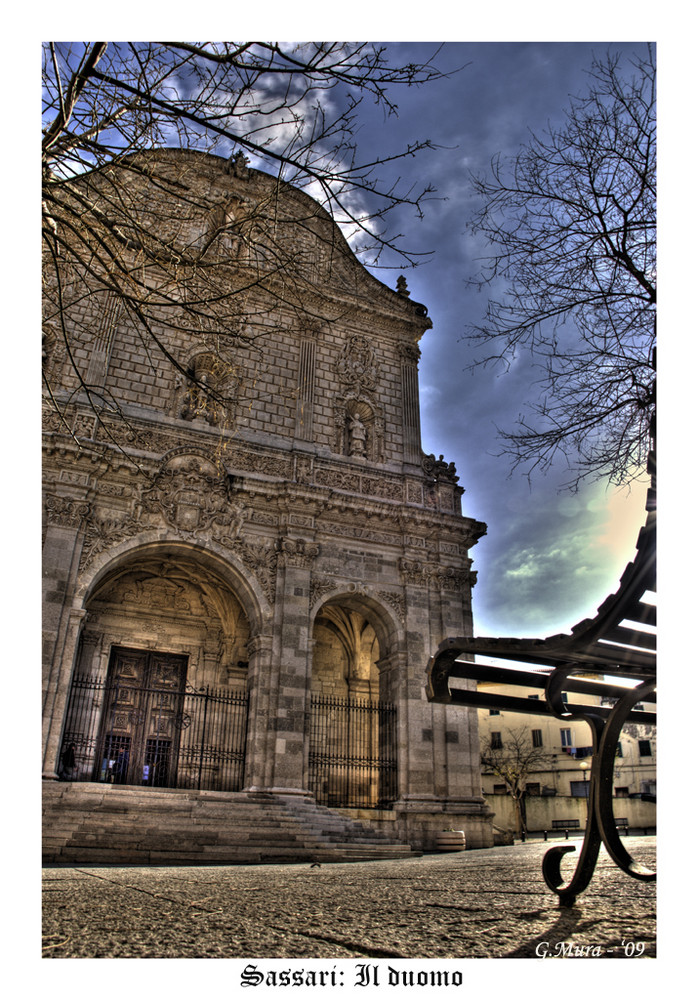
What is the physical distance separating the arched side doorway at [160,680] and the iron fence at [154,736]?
22 millimetres

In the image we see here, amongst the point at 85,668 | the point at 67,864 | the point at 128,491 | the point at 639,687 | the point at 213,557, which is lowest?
the point at 67,864

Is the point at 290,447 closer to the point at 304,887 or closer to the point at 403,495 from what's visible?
the point at 403,495

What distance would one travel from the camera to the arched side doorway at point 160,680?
14241 millimetres

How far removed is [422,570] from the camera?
15.8 metres

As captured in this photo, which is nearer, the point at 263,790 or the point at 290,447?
the point at 263,790

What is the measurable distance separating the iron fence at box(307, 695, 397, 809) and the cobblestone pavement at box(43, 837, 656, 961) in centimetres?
1208

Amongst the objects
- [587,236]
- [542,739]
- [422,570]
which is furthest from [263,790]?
[542,739]

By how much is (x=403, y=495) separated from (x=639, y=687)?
14.2 meters

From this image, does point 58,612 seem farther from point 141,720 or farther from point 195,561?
point 141,720

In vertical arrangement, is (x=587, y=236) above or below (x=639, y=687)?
above

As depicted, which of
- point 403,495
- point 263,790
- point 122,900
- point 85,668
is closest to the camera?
point 122,900

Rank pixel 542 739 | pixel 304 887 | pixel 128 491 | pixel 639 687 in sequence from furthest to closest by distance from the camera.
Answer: pixel 542 739
pixel 128 491
pixel 304 887
pixel 639 687

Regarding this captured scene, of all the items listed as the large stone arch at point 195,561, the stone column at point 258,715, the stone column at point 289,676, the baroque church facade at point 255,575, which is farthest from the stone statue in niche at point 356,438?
the stone column at point 258,715

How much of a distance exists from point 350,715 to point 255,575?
4659mm
